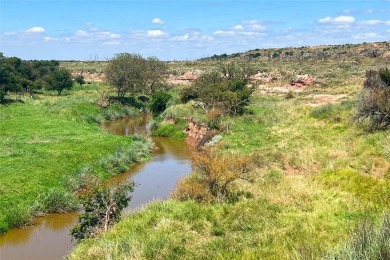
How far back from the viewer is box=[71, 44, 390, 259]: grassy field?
12008 mm

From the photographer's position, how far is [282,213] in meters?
15.5

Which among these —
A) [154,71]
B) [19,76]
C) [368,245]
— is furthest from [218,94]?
[368,245]

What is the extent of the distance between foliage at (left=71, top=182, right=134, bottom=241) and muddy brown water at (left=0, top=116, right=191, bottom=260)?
149 cm

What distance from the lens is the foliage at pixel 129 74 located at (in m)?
62.2

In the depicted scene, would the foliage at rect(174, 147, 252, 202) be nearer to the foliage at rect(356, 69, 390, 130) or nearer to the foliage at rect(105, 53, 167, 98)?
the foliage at rect(356, 69, 390, 130)

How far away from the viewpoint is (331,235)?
1259cm

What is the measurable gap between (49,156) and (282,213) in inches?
753

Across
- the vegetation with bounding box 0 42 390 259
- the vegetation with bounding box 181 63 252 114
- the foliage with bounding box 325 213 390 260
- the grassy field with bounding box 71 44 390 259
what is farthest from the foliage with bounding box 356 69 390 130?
the foliage with bounding box 325 213 390 260

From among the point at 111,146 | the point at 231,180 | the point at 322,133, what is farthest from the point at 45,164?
the point at 322,133

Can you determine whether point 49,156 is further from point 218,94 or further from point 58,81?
point 58,81

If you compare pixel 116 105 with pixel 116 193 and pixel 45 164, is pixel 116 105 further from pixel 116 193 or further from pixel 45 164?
pixel 116 193

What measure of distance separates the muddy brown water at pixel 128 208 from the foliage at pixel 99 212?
1.49 m

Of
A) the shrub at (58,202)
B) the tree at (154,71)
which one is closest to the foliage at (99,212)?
the shrub at (58,202)

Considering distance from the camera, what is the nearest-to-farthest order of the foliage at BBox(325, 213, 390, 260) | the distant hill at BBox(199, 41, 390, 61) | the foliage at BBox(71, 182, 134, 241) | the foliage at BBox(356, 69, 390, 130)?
the foliage at BBox(325, 213, 390, 260)
the foliage at BBox(71, 182, 134, 241)
the foliage at BBox(356, 69, 390, 130)
the distant hill at BBox(199, 41, 390, 61)
